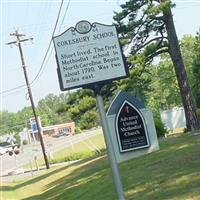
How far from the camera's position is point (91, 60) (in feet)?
28.5

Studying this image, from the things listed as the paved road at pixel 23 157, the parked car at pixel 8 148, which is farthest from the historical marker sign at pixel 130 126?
the paved road at pixel 23 157

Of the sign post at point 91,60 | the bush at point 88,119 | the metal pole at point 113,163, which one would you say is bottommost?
the metal pole at point 113,163

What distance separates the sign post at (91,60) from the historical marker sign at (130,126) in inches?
202

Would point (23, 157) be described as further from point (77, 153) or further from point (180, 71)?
point (180, 71)

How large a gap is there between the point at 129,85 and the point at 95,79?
55.8 feet

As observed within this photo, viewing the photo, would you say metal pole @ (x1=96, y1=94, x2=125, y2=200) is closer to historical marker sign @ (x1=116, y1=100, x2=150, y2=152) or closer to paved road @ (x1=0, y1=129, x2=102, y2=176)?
historical marker sign @ (x1=116, y1=100, x2=150, y2=152)

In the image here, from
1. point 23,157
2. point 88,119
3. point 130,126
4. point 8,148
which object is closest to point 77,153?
point 23,157

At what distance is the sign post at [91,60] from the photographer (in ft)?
28.3

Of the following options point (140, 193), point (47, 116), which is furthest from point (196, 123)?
point (47, 116)

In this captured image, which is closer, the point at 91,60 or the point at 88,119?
the point at 91,60

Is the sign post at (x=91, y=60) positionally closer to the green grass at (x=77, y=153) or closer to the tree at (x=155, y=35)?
the tree at (x=155, y=35)

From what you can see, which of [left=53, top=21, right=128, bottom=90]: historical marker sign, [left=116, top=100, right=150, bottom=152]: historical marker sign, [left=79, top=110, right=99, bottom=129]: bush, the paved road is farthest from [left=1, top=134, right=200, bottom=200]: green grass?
the paved road

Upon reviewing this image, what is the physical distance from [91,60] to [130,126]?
5352 mm

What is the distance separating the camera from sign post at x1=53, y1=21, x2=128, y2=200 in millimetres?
8633
